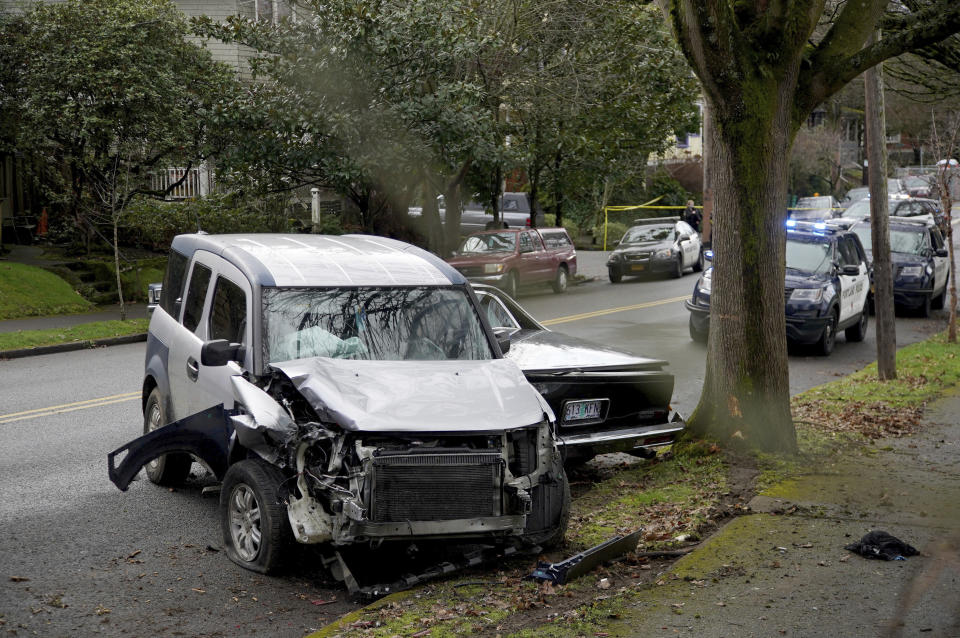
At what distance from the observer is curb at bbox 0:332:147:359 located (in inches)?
627

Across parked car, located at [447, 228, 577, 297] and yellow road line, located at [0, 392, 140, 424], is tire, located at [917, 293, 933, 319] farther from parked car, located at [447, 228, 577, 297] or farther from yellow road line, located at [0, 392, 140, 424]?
yellow road line, located at [0, 392, 140, 424]

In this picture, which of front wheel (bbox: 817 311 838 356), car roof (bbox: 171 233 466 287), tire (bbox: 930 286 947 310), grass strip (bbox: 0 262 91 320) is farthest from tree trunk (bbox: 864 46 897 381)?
grass strip (bbox: 0 262 91 320)

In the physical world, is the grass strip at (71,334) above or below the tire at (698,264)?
below

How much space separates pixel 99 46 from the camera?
69.0ft

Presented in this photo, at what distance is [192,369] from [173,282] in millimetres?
1344

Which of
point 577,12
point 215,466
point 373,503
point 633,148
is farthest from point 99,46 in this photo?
point 373,503

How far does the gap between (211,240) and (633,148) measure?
22653mm

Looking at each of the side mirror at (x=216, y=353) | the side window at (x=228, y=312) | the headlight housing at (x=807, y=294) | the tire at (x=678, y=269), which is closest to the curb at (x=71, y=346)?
the side window at (x=228, y=312)

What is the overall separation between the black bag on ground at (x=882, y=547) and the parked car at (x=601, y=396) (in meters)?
2.15

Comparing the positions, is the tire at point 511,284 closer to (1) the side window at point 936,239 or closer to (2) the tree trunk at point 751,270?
(1) the side window at point 936,239

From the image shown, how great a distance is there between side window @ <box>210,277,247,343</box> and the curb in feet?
32.4

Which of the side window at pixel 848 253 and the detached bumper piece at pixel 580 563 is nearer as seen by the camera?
the detached bumper piece at pixel 580 563

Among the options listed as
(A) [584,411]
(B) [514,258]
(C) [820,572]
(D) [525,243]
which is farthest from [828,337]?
(C) [820,572]

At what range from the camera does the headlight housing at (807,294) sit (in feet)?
52.5
